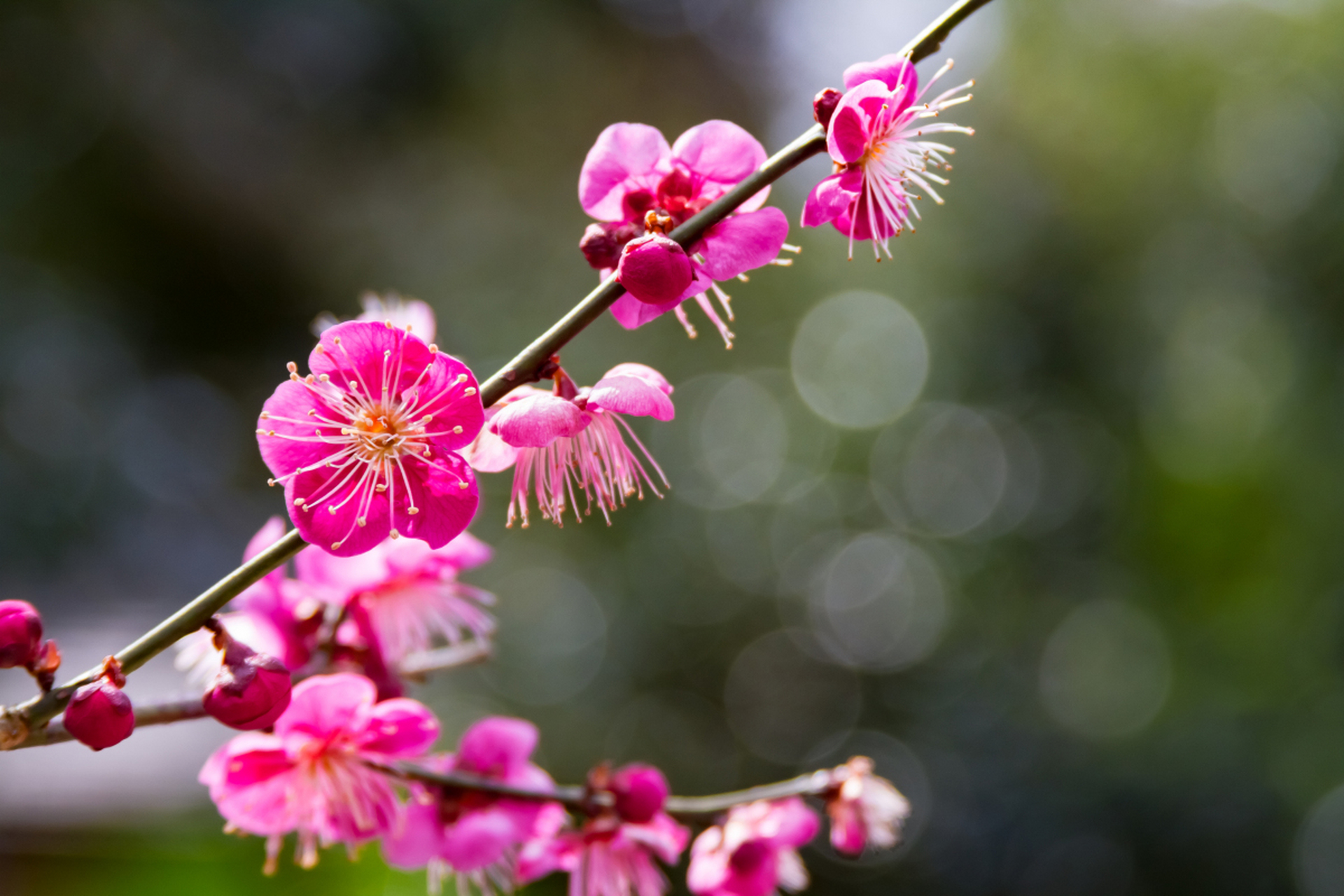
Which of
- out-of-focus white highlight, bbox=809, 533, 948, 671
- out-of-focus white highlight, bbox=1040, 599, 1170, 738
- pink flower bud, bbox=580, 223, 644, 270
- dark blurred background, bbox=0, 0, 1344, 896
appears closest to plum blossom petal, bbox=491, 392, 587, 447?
pink flower bud, bbox=580, 223, 644, 270

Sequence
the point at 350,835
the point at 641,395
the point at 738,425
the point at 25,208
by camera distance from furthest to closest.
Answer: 1. the point at 738,425
2. the point at 25,208
3. the point at 350,835
4. the point at 641,395

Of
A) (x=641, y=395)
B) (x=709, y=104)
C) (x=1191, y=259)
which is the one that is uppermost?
(x=709, y=104)

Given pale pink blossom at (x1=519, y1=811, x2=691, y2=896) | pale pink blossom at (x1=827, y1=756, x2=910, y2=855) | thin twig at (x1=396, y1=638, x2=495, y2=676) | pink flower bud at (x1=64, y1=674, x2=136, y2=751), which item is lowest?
pale pink blossom at (x1=827, y1=756, x2=910, y2=855)

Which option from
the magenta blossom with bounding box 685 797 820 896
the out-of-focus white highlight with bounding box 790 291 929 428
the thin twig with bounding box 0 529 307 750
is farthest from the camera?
the out-of-focus white highlight with bounding box 790 291 929 428

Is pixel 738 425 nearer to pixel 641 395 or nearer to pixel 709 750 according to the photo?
pixel 709 750

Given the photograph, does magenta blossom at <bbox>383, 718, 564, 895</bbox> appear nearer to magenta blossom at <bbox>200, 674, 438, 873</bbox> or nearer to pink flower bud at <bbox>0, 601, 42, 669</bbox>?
magenta blossom at <bbox>200, 674, 438, 873</bbox>

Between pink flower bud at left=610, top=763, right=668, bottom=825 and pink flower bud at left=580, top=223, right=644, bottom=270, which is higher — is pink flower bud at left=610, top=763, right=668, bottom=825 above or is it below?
below

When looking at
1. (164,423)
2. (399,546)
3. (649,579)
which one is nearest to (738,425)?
(649,579)

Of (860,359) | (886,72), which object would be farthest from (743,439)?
(886,72)
